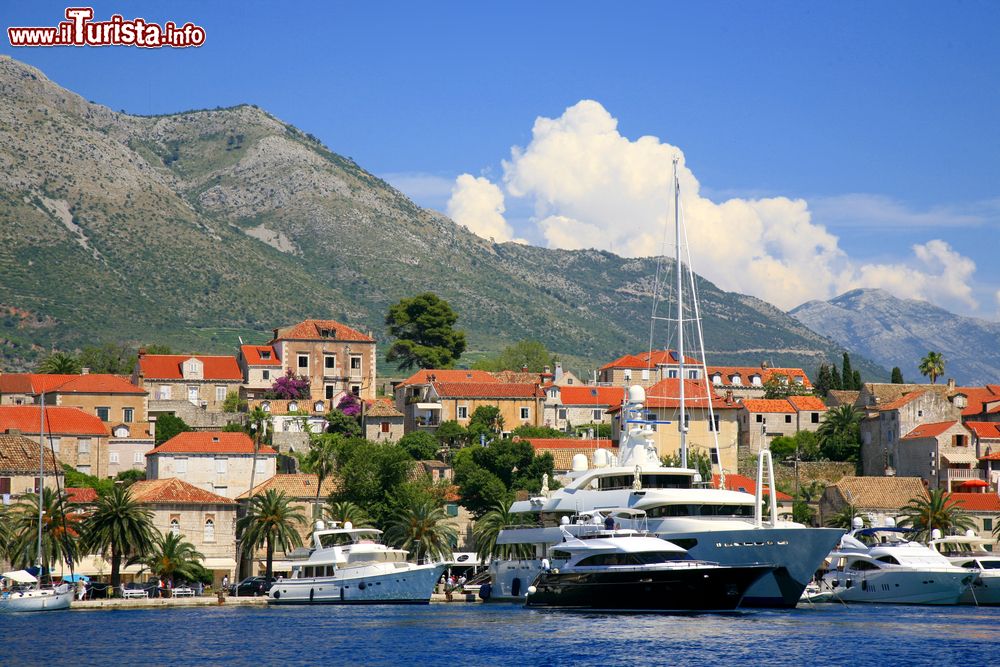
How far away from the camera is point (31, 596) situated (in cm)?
7806

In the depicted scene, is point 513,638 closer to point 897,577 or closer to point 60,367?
point 897,577

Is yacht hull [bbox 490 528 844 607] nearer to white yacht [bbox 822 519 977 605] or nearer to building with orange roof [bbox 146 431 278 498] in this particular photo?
white yacht [bbox 822 519 977 605]

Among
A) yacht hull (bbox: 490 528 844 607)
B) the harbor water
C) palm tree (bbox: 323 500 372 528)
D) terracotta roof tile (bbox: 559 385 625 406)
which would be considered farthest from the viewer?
terracotta roof tile (bbox: 559 385 625 406)

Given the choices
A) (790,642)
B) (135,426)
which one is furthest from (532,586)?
(135,426)

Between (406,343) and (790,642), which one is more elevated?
(406,343)

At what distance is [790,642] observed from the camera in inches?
2240

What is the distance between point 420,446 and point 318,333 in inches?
1131

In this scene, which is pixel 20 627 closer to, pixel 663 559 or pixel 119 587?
pixel 119 587

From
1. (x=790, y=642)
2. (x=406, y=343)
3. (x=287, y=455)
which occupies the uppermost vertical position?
(x=406, y=343)

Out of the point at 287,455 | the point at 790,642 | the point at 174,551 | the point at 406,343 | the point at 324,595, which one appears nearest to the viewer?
the point at 790,642

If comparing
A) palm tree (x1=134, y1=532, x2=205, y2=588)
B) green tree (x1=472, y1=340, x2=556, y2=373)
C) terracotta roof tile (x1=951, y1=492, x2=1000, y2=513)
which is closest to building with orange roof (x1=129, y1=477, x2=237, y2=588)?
palm tree (x1=134, y1=532, x2=205, y2=588)

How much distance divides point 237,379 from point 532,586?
74003mm

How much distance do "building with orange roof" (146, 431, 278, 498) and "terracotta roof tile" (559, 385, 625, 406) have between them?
3486cm

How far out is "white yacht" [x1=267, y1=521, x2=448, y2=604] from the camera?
267 ft
